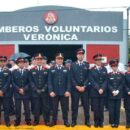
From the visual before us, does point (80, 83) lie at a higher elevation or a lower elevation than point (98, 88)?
higher

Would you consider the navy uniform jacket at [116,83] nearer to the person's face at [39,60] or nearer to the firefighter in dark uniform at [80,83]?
the firefighter in dark uniform at [80,83]

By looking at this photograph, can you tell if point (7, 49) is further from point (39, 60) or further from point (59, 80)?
point (59, 80)

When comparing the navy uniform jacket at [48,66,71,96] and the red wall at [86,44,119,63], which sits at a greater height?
the red wall at [86,44,119,63]

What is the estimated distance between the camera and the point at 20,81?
9.57 metres

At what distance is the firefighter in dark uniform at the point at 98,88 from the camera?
942cm

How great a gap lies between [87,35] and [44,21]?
2.10 meters

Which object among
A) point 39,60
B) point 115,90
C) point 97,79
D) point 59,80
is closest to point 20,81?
point 39,60

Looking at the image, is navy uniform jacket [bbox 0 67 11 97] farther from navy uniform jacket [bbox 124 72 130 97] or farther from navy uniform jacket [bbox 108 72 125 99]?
navy uniform jacket [bbox 124 72 130 97]

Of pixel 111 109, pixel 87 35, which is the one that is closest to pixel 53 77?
pixel 111 109

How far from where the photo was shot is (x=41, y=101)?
970cm

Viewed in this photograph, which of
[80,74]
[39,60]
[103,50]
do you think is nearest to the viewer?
[80,74]

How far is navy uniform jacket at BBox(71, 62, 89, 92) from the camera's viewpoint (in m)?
9.45

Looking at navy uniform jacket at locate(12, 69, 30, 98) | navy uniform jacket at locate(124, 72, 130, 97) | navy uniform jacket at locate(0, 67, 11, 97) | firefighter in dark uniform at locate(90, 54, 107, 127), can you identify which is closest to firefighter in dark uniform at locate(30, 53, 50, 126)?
navy uniform jacket at locate(12, 69, 30, 98)

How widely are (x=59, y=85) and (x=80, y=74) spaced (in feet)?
1.72
